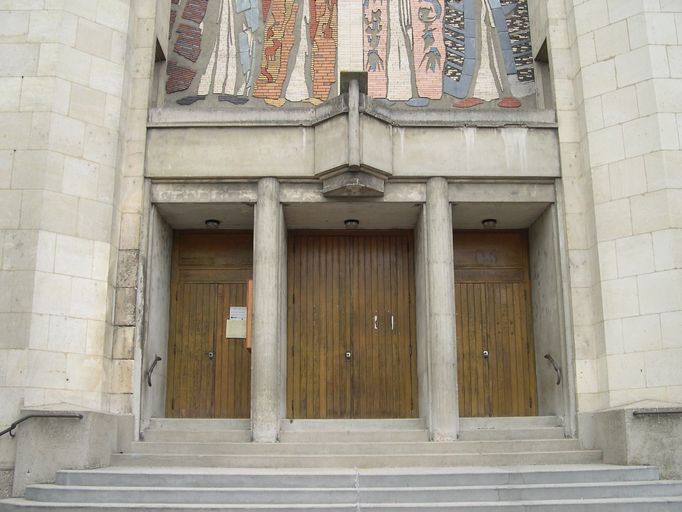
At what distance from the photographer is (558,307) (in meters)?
10.8

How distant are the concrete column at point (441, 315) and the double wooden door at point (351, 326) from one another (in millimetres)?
1578

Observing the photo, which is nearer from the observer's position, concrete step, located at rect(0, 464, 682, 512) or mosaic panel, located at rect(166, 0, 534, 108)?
concrete step, located at rect(0, 464, 682, 512)

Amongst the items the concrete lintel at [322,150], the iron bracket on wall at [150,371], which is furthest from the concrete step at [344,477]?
the concrete lintel at [322,150]

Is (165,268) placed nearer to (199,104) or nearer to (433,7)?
(199,104)

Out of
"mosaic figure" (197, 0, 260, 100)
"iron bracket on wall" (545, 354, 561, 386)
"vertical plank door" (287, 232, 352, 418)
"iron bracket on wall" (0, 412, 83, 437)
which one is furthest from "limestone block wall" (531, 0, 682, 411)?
"iron bracket on wall" (0, 412, 83, 437)

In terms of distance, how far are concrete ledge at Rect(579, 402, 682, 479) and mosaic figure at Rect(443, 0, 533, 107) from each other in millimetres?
5361

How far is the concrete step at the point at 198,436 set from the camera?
10047 millimetres

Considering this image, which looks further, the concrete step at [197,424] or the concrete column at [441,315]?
the concrete step at [197,424]

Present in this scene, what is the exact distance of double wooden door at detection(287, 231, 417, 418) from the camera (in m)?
11.9

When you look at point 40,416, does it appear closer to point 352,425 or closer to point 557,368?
point 352,425

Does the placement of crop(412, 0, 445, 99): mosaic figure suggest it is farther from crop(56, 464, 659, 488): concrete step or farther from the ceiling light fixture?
crop(56, 464, 659, 488): concrete step

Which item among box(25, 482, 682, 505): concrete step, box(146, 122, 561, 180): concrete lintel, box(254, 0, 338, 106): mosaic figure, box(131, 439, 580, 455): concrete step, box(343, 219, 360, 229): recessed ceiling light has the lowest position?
box(25, 482, 682, 505): concrete step

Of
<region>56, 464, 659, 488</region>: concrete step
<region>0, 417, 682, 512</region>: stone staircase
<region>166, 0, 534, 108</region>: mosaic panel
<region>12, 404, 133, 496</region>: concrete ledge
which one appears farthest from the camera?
<region>166, 0, 534, 108</region>: mosaic panel

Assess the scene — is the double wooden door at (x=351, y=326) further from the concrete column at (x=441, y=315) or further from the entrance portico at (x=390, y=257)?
the concrete column at (x=441, y=315)
